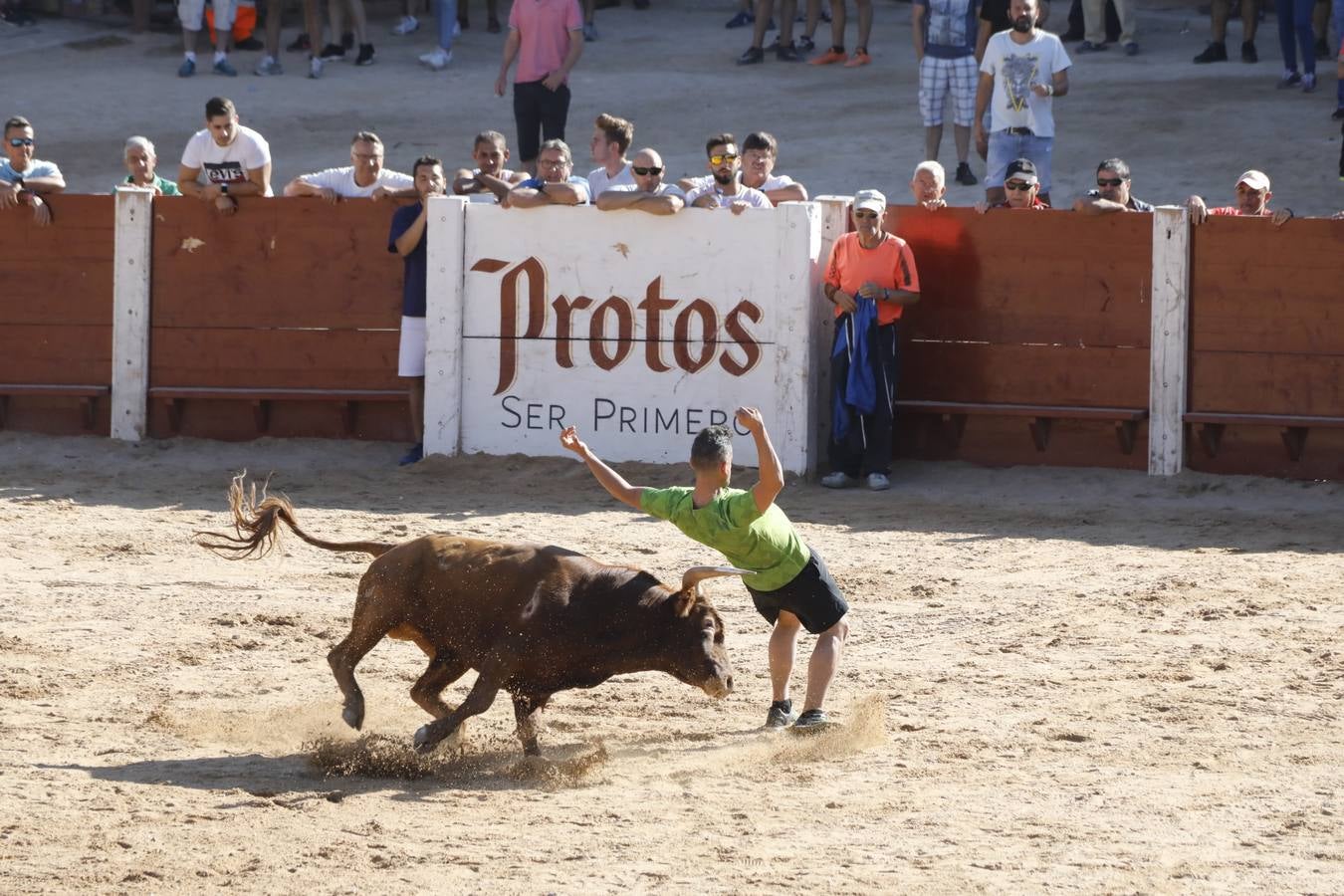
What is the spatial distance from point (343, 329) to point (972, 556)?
4.41 metres

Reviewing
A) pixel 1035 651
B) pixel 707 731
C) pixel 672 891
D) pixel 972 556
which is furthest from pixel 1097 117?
pixel 672 891

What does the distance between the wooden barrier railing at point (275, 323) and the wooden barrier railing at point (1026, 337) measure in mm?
3078

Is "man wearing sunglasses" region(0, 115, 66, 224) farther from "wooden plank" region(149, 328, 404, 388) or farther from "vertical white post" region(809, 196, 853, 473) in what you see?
"vertical white post" region(809, 196, 853, 473)

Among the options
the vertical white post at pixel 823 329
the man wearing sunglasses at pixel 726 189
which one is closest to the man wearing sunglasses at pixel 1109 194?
the vertical white post at pixel 823 329

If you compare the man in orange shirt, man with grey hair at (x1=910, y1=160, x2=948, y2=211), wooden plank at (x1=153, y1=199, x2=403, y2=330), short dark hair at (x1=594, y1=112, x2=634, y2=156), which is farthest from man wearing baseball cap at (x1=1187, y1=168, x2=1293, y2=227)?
wooden plank at (x1=153, y1=199, x2=403, y2=330)

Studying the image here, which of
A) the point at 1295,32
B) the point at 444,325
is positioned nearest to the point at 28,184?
the point at 444,325

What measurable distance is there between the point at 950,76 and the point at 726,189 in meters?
4.00

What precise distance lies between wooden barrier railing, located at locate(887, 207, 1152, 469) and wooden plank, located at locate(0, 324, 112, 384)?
189 inches

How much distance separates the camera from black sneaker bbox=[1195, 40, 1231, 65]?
18.5 meters

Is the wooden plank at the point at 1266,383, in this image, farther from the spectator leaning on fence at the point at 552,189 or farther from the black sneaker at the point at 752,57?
the black sneaker at the point at 752,57

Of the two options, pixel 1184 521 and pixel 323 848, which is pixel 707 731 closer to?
pixel 323 848

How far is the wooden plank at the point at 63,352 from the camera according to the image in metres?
12.0

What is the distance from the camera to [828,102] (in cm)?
1816

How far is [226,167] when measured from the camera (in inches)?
462
